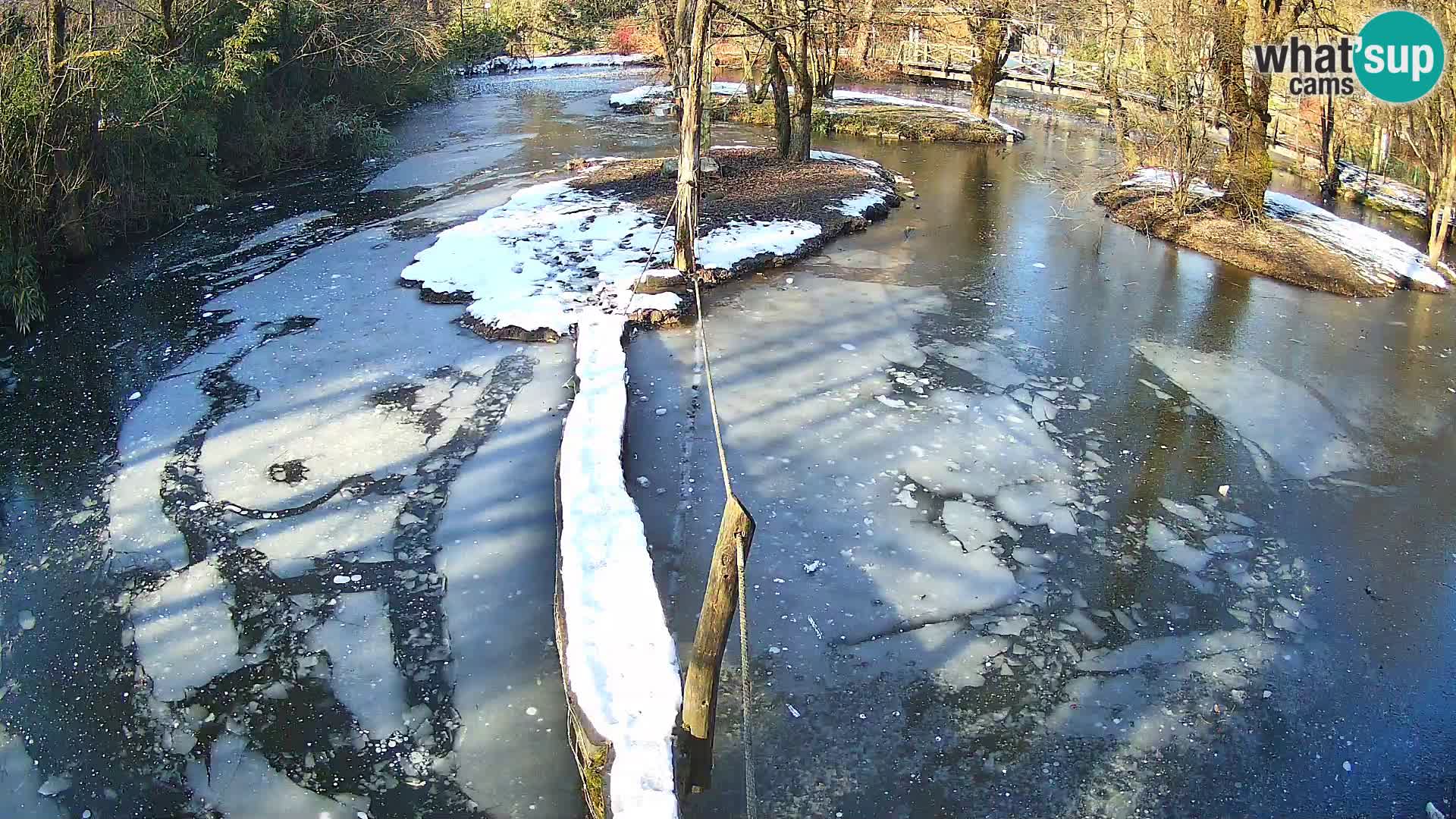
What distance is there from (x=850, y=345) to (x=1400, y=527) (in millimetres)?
4545

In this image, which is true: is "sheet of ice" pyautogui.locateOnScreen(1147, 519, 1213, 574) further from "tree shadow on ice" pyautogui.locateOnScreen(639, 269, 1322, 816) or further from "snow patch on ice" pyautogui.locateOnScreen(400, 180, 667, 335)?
"snow patch on ice" pyautogui.locateOnScreen(400, 180, 667, 335)

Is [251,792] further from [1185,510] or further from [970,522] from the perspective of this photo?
[1185,510]

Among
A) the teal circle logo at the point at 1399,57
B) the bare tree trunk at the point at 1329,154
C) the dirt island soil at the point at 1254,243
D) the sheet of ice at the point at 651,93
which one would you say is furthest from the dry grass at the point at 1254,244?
the sheet of ice at the point at 651,93

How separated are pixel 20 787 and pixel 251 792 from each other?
1.06 m

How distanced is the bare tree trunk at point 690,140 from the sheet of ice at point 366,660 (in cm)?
590

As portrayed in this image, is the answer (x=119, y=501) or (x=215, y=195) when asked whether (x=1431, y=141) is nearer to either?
(x=119, y=501)

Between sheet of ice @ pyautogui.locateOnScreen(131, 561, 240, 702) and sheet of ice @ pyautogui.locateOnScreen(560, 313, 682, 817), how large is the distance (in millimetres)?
1911

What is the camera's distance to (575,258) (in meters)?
12.0

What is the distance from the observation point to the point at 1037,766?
4.66 m

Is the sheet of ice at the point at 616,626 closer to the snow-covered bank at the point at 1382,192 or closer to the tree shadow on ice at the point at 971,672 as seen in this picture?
the tree shadow on ice at the point at 971,672

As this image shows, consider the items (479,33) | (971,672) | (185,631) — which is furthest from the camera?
(479,33)

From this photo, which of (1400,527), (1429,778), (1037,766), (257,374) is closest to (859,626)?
(1037,766)

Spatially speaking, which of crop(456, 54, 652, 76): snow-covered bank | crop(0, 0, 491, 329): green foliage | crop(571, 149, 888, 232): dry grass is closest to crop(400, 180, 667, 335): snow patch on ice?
crop(571, 149, 888, 232): dry grass

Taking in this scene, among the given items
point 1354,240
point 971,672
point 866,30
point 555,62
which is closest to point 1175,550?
point 971,672
